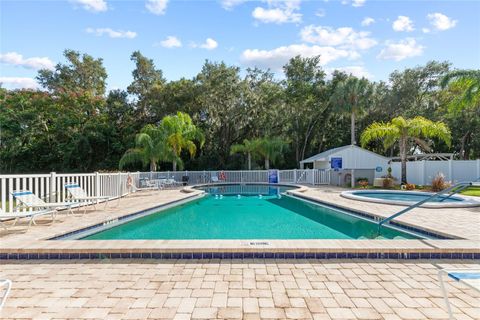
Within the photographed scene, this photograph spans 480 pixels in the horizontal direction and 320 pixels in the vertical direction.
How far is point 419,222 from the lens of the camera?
6.02 m

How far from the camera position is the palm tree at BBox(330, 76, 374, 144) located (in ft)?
74.1

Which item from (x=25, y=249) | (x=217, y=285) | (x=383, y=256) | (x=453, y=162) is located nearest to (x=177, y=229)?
(x=25, y=249)

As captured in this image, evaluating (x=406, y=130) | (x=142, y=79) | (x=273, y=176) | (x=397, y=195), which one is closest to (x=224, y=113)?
(x=142, y=79)

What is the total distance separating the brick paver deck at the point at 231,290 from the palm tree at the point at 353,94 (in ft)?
67.6

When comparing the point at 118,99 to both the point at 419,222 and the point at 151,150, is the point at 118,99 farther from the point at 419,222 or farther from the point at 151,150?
the point at 419,222

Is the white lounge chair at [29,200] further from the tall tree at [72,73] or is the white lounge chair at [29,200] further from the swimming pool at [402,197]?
the tall tree at [72,73]

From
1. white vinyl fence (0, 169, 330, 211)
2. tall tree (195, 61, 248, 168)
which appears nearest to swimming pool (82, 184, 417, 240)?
white vinyl fence (0, 169, 330, 211)

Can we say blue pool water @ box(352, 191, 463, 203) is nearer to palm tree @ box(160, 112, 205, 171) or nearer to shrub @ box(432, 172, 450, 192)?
shrub @ box(432, 172, 450, 192)

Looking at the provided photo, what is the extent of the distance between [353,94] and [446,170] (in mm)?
9583

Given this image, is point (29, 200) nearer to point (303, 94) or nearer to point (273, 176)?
point (273, 176)

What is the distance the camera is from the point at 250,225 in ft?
23.9

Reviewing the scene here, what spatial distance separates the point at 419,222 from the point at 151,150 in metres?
14.6

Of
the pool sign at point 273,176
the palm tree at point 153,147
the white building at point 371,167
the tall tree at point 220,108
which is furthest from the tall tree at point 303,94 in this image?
the palm tree at point 153,147

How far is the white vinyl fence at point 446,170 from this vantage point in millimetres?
14570
